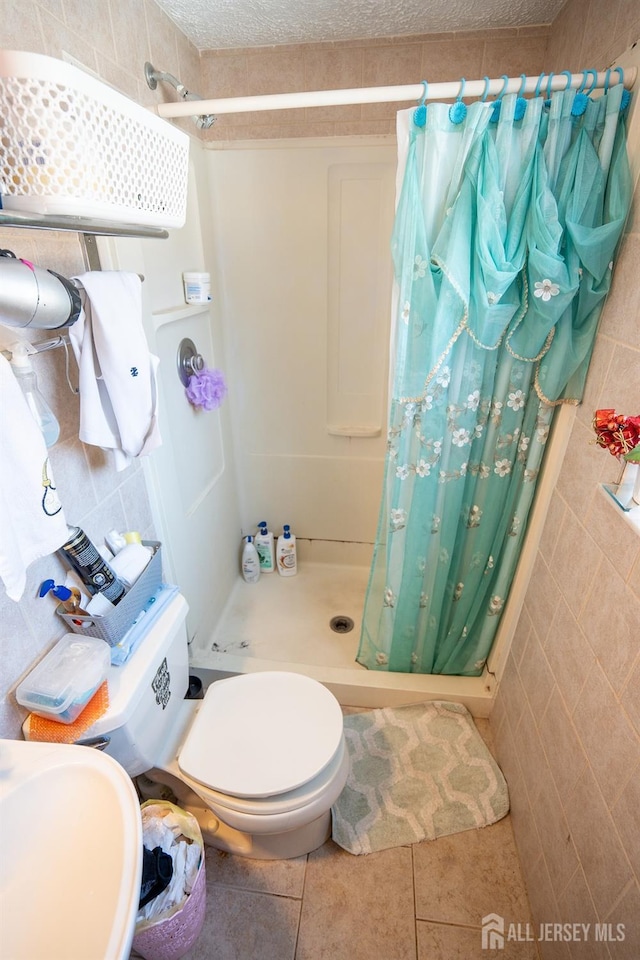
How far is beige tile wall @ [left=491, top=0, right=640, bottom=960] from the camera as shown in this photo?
34.9 inches

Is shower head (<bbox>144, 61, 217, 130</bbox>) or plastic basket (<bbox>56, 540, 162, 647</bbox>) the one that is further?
shower head (<bbox>144, 61, 217, 130</bbox>)

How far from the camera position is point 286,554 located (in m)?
2.32

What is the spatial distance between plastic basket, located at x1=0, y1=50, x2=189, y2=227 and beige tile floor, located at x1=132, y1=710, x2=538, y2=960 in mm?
1667

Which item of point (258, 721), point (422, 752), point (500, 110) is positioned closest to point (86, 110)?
point (500, 110)

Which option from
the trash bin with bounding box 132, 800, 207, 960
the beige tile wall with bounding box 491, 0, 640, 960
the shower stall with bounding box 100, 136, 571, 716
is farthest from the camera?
the shower stall with bounding box 100, 136, 571, 716

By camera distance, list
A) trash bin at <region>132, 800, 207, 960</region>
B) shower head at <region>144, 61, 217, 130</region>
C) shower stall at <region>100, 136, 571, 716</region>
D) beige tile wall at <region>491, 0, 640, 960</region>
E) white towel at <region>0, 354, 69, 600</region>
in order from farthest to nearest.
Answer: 1. shower stall at <region>100, 136, 571, 716</region>
2. shower head at <region>144, 61, 217, 130</region>
3. trash bin at <region>132, 800, 207, 960</region>
4. beige tile wall at <region>491, 0, 640, 960</region>
5. white towel at <region>0, 354, 69, 600</region>

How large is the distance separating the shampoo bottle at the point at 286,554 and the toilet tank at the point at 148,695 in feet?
3.36

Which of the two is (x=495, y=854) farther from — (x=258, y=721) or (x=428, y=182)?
(x=428, y=182)

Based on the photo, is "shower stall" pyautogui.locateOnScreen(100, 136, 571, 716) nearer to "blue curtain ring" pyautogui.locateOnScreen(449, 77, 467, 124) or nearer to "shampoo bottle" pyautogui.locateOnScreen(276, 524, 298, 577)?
"shampoo bottle" pyautogui.locateOnScreen(276, 524, 298, 577)

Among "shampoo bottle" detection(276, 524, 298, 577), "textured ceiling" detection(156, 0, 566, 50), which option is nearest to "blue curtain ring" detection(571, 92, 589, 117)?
"textured ceiling" detection(156, 0, 566, 50)

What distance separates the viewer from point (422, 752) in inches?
62.4

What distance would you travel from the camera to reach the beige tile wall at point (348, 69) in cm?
148

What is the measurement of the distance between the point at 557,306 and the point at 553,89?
0.47 meters

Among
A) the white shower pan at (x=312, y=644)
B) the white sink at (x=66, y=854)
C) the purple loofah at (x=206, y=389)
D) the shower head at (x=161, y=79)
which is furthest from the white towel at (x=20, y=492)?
the white shower pan at (x=312, y=644)
